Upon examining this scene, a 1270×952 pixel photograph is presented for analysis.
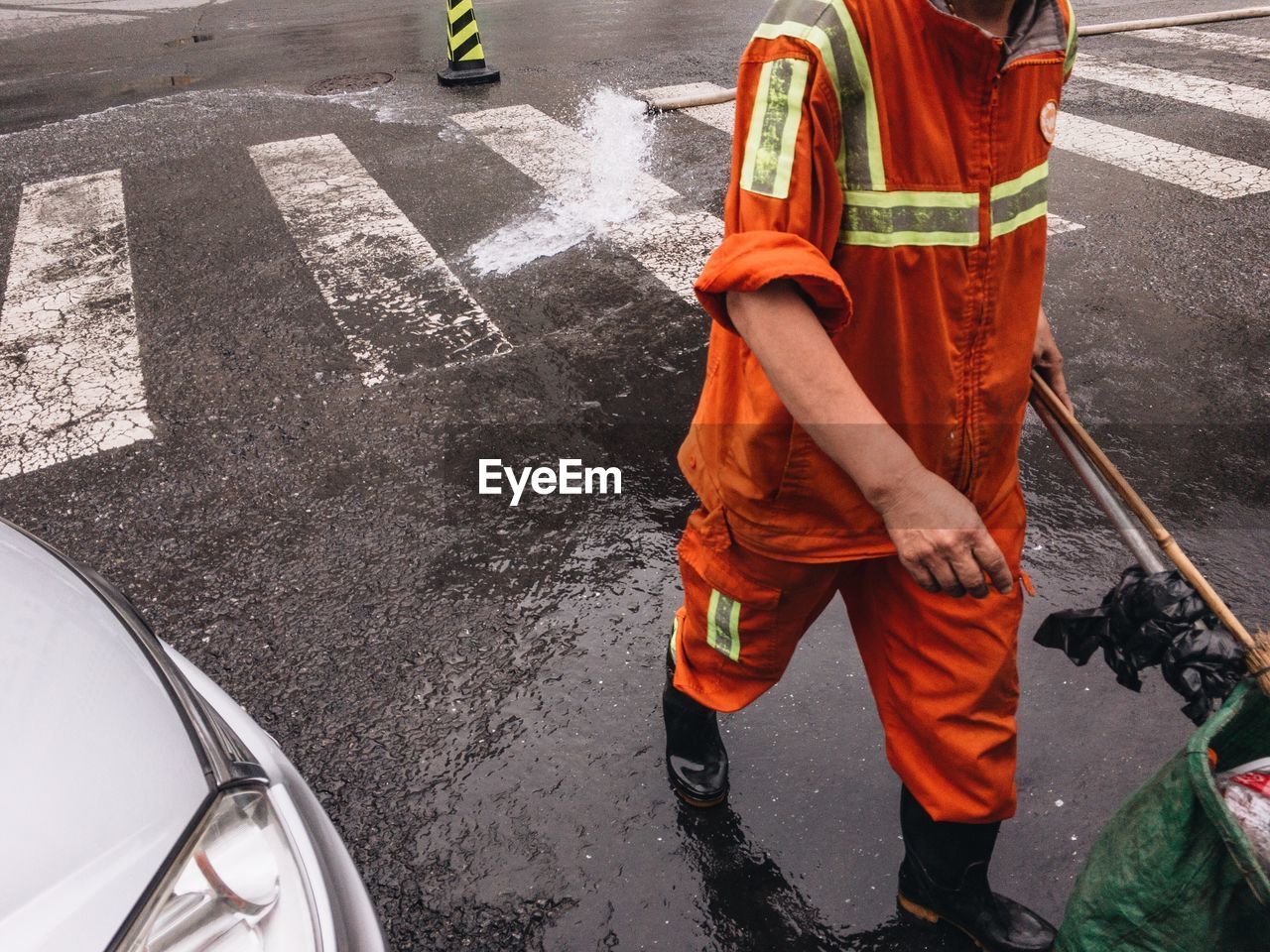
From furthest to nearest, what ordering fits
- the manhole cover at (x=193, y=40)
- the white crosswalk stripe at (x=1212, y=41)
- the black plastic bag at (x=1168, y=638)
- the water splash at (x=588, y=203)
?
the manhole cover at (x=193, y=40), the white crosswalk stripe at (x=1212, y=41), the water splash at (x=588, y=203), the black plastic bag at (x=1168, y=638)

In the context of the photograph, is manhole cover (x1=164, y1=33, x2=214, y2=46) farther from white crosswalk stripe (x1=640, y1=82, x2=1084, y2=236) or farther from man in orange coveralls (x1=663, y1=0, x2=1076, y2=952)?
man in orange coveralls (x1=663, y1=0, x2=1076, y2=952)

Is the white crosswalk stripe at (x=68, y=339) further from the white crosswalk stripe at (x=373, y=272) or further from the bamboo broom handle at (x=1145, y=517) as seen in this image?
the bamboo broom handle at (x=1145, y=517)

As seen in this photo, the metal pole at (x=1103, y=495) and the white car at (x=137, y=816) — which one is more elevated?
the metal pole at (x=1103, y=495)

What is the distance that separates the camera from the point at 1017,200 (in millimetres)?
1614

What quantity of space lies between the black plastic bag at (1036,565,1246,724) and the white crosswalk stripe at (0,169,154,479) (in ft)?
11.5

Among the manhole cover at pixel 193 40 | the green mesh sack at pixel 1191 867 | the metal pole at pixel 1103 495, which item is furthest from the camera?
the manhole cover at pixel 193 40

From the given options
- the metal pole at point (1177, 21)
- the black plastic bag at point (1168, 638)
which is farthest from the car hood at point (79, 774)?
the metal pole at point (1177, 21)

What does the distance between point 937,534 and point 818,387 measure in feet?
0.95

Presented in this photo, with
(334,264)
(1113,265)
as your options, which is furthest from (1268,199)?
(334,264)

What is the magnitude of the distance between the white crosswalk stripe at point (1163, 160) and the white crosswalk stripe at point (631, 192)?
2.62 metres

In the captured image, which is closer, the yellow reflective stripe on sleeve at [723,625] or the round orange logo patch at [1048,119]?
the round orange logo patch at [1048,119]

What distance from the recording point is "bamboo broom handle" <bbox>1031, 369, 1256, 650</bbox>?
1488 millimetres

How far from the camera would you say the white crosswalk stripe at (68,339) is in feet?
13.1

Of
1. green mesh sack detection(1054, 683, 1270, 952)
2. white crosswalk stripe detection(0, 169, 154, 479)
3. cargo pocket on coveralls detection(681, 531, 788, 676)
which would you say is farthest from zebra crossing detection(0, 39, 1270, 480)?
green mesh sack detection(1054, 683, 1270, 952)
